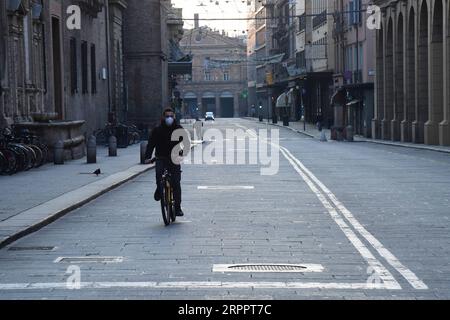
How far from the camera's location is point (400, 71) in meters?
56.2

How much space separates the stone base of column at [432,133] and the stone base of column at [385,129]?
34.1ft

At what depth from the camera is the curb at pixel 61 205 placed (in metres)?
13.7

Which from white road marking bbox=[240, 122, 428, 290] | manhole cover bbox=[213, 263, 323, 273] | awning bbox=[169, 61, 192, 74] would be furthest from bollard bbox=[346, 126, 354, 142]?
manhole cover bbox=[213, 263, 323, 273]

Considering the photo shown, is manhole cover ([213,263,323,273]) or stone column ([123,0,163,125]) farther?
stone column ([123,0,163,125])

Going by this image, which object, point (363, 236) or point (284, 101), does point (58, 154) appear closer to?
point (363, 236)

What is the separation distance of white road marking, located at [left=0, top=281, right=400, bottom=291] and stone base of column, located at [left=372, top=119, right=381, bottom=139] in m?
52.8

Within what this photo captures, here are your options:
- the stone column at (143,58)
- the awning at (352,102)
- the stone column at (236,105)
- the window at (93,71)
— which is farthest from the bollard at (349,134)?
the stone column at (236,105)

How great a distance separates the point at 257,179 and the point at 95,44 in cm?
2479

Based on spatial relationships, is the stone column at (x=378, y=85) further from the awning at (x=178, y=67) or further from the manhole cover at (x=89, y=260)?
the manhole cover at (x=89, y=260)

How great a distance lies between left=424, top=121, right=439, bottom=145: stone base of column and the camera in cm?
4766

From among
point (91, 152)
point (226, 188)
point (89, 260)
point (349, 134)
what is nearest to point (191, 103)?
point (349, 134)

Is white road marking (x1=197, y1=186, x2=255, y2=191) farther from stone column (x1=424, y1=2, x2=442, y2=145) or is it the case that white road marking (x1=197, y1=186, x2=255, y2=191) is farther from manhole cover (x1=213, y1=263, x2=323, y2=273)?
stone column (x1=424, y1=2, x2=442, y2=145)

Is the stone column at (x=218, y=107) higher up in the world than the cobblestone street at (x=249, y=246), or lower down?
higher up
